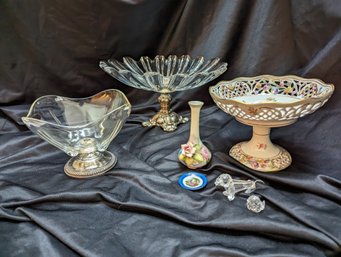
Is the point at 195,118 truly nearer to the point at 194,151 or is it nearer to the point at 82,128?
the point at 194,151

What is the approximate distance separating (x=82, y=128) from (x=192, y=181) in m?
0.34

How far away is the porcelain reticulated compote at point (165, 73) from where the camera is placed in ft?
3.48

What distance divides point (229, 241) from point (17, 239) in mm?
451

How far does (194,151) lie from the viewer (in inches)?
34.5

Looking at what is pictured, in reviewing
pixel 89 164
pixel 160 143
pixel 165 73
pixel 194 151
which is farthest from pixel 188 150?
pixel 165 73

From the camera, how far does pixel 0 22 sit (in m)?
1.10

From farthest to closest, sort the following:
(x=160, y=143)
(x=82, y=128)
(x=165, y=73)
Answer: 1. (x=165, y=73)
2. (x=160, y=143)
3. (x=82, y=128)

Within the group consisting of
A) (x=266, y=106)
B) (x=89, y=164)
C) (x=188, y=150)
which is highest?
(x=266, y=106)

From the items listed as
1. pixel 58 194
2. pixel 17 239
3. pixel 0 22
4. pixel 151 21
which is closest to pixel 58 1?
pixel 0 22

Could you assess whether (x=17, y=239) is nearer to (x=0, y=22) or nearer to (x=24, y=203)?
(x=24, y=203)

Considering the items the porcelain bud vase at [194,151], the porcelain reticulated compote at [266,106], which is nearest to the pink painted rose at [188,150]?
the porcelain bud vase at [194,151]

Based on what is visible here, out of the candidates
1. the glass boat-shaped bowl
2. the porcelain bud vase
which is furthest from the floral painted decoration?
the glass boat-shaped bowl

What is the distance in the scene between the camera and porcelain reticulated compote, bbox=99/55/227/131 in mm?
1061

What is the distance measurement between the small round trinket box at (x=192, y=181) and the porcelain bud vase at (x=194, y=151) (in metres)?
0.04
